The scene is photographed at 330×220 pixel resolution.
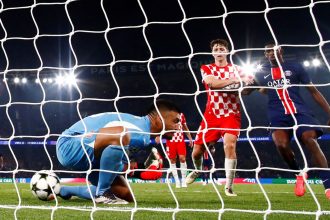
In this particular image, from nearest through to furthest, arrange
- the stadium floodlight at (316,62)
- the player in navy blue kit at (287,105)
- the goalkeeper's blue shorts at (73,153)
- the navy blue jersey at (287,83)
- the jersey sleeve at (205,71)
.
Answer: the goalkeeper's blue shorts at (73,153), the player in navy blue kit at (287,105), the navy blue jersey at (287,83), the jersey sleeve at (205,71), the stadium floodlight at (316,62)

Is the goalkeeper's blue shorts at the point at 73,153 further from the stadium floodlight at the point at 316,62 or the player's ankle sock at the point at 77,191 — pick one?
the stadium floodlight at the point at 316,62

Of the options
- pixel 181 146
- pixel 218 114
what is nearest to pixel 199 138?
pixel 218 114

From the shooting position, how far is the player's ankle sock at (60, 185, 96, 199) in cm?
453

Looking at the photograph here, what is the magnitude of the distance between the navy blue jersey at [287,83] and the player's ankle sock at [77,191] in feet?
6.32

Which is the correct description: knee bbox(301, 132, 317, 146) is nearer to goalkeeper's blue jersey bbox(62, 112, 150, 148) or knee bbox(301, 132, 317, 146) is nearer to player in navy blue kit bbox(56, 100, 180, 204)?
player in navy blue kit bbox(56, 100, 180, 204)

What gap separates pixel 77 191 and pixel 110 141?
89 centimetres

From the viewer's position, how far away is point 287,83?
4641 mm

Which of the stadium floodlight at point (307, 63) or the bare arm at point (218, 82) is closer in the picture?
the bare arm at point (218, 82)

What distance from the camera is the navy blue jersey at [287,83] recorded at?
15.2 feet

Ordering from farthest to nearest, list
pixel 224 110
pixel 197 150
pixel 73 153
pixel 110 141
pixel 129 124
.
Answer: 1. pixel 197 150
2. pixel 224 110
3. pixel 73 153
4. pixel 110 141
5. pixel 129 124

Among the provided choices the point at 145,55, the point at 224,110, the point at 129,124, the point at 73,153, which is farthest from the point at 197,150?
the point at 145,55

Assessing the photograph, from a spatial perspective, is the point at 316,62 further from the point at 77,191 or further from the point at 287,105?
the point at 77,191

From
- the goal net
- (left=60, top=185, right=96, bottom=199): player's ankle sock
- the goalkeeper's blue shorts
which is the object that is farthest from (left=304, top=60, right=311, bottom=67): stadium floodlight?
the goalkeeper's blue shorts

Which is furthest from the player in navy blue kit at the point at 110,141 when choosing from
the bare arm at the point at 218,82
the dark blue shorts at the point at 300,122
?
the dark blue shorts at the point at 300,122
